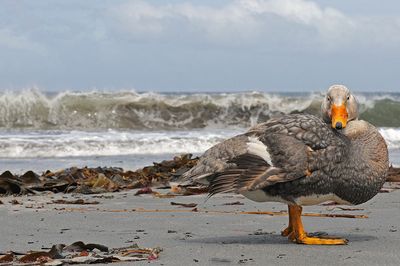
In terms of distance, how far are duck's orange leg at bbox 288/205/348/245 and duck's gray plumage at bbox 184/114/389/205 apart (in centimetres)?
14

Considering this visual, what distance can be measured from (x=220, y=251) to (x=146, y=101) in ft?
70.3

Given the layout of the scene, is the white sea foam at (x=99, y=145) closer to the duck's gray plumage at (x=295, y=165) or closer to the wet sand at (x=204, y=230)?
the wet sand at (x=204, y=230)

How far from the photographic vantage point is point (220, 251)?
4141mm

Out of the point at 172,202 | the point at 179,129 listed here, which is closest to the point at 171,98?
the point at 179,129

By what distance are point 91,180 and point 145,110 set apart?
1643cm

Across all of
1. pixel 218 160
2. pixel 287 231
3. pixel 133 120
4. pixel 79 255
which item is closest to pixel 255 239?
pixel 287 231

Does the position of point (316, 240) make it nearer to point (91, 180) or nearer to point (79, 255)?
point (79, 255)

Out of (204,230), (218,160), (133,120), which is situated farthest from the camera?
(133,120)

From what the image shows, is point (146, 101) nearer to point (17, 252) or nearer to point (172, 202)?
point (172, 202)

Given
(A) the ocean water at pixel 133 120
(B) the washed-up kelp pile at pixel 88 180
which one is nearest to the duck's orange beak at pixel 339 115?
(B) the washed-up kelp pile at pixel 88 180

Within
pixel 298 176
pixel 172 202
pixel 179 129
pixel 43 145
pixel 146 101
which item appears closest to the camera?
pixel 298 176

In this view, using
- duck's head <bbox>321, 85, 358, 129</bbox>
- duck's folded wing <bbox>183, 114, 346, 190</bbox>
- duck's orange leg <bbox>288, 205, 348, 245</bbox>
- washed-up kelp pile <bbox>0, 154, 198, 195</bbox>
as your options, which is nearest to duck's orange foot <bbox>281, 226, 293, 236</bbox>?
duck's orange leg <bbox>288, 205, 348, 245</bbox>

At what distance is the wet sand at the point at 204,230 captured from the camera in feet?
13.1

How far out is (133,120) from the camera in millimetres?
23422
